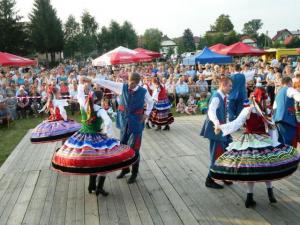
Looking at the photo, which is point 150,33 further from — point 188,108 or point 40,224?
point 40,224

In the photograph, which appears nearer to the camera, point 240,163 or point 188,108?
point 240,163

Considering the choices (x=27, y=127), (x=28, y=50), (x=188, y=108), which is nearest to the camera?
(x=27, y=127)

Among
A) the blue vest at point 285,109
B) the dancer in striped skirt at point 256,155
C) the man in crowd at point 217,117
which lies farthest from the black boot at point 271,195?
the blue vest at point 285,109

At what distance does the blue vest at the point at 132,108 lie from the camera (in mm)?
5613

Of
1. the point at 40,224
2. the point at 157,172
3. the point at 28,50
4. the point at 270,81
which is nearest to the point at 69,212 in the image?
the point at 40,224

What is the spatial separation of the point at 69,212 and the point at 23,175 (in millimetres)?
1992

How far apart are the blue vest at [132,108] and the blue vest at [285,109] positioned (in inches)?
77.1

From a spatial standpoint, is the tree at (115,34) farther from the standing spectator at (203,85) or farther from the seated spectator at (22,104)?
the seated spectator at (22,104)

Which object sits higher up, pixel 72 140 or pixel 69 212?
pixel 72 140

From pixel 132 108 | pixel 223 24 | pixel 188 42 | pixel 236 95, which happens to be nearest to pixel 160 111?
pixel 236 95

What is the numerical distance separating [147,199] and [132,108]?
1288 millimetres

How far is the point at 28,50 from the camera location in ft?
155

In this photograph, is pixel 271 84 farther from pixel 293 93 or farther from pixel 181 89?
pixel 293 93

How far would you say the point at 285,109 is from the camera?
224 inches
